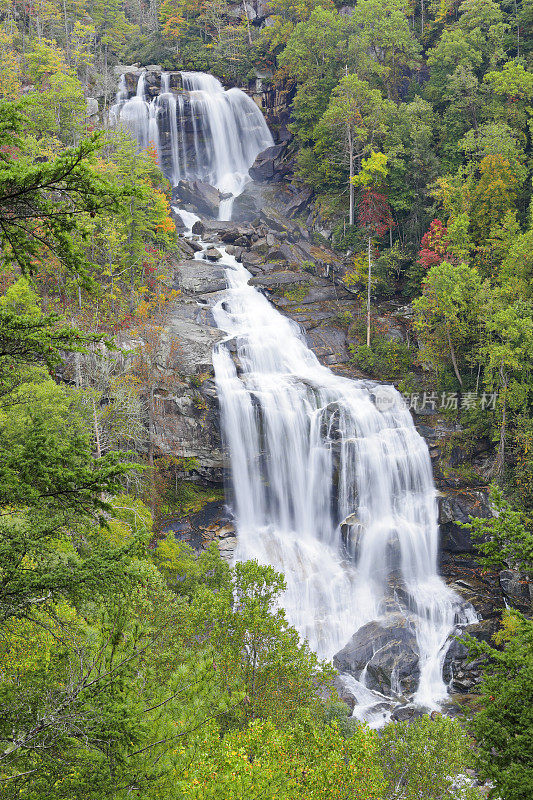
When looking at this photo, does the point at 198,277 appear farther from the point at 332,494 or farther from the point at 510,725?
the point at 510,725

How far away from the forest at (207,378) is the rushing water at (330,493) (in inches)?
67.6

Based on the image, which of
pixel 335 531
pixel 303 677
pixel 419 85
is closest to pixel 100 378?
pixel 335 531

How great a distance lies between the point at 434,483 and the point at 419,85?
3473cm

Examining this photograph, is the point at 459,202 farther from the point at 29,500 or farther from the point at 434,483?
the point at 29,500

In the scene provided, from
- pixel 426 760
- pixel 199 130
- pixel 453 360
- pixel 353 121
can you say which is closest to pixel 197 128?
pixel 199 130

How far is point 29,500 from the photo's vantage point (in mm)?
5254

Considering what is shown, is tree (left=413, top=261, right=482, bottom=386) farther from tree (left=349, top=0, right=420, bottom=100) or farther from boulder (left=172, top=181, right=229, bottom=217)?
boulder (left=172, top=181, right=229, bottom=217)

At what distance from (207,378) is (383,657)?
594 inches

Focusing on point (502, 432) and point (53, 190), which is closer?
point (53, 190)

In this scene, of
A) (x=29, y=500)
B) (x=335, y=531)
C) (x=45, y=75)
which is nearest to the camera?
(x=29, y=500)

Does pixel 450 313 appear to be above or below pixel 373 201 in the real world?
below

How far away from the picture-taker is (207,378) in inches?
1093

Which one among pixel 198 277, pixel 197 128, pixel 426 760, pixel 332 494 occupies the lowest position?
pixel 332 494

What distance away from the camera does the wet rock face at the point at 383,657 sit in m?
20.6
